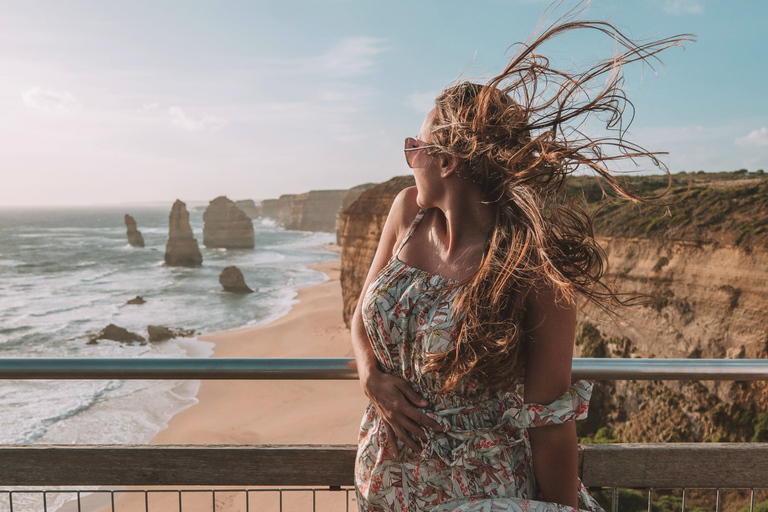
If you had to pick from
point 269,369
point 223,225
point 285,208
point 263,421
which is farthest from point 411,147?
point 285,208

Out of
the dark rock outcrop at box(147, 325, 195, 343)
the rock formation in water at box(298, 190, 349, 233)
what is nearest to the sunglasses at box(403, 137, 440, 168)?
the dark rock outcrop at box(147, 325, 195, 343)

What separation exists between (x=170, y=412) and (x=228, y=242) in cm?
7454

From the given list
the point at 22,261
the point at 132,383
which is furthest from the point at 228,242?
the point at 132,383

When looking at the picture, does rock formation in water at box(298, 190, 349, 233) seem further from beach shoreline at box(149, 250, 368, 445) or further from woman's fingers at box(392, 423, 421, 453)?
woman's fingers at box(392, 423, 421, 453)

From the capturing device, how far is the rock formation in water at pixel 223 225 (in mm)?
86562

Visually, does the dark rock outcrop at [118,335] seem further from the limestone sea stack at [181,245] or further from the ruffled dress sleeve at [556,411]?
the limestone sea stack at [181,245]

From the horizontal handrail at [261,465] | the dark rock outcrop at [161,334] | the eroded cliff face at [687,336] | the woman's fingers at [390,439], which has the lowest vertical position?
the dark rock outcrop at [161,334]

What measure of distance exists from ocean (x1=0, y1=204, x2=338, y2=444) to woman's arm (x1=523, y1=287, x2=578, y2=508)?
595 inches

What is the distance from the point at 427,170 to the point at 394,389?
0.67m

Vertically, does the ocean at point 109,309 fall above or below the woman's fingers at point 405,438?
below

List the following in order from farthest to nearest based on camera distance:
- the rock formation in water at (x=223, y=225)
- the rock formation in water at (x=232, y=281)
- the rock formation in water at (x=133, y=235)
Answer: the rock formation in water at (x=133, y=235) < the rock formation in water at (x=223, y=225) < the rock formation in water at (x=232, y=281)

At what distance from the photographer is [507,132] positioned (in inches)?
57.6

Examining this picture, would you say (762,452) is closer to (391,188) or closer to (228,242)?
(391,188)

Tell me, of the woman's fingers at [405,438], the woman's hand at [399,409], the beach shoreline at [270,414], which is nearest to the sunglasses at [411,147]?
the woman's hand at [399,409]
